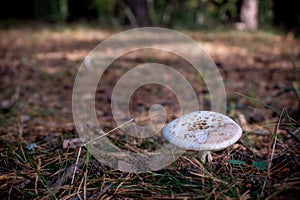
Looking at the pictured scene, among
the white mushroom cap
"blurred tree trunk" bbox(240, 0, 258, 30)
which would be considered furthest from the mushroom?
"blurred tree trunk" bbox(240, 0, 258, 30)

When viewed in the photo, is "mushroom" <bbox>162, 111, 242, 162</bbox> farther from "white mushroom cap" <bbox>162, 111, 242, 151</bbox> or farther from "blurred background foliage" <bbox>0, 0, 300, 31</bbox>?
"blurred background foliage" <bbox>0, 0, 300, 31</bbox>

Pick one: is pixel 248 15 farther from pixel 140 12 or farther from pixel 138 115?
pixel 138 115

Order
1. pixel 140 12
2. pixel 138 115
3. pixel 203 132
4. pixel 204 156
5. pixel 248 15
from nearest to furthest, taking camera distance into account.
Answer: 1. pixel 203 132
2. pixel 204 156
3. pixel 138 115
4. pixel 248 15
5. pixel 140 12

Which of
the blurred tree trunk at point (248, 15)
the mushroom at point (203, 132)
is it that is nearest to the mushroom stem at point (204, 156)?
the mushroom at point (203, 132)

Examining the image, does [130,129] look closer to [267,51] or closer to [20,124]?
[20,124]

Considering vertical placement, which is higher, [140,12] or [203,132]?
[203,132]

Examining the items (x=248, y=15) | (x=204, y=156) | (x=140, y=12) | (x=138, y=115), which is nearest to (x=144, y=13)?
(x=140, y=12)

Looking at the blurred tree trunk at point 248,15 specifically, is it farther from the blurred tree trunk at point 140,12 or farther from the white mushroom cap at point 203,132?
the white mushroom cap at point 203,132

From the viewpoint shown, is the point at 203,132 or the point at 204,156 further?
the point at 204,156
